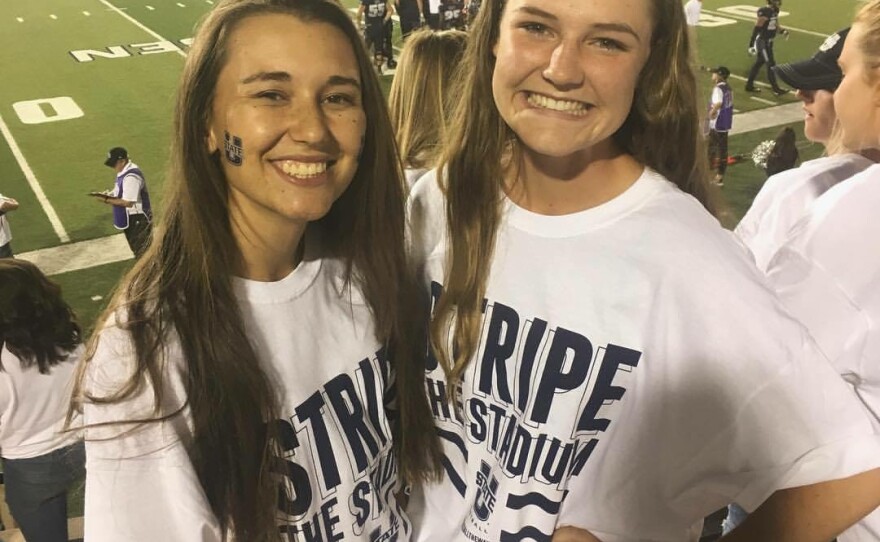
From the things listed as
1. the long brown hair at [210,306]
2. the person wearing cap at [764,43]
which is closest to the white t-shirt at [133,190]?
the long brown hair at [210,306]

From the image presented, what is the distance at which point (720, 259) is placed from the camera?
4.43 feet

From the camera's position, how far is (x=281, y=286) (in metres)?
1.47

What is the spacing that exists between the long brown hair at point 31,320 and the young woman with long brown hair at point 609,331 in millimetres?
2142

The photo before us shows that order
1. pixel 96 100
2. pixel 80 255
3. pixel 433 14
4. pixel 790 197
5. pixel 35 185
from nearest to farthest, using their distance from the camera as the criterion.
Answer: pixel 790 197, pixel 80 255, pixel 35 185, pixel 96 100, pixel 433 14

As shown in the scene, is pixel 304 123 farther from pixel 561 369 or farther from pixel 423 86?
pixel 423 86

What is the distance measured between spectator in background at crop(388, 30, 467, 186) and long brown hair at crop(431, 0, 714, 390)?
137 cm

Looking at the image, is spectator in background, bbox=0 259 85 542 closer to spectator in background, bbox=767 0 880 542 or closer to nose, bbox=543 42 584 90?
nose, bbox=543 42 584 90

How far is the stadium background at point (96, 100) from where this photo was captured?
7164 mm

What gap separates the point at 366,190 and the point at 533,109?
0.42 m

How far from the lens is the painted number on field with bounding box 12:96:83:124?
10.8 m

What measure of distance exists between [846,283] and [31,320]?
2.98 metres

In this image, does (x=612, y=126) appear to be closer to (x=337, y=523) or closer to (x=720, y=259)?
(x=720, y=259)

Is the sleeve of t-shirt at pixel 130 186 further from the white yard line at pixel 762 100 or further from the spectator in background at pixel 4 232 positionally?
the white yard line at pixel 762 100

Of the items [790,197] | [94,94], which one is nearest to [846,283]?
[790,197]
